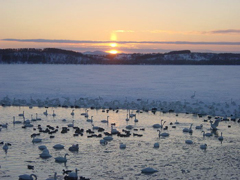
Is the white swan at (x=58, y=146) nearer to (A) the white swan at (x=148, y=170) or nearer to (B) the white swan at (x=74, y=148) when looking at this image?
(B) the white swan at (x=74, y=148)

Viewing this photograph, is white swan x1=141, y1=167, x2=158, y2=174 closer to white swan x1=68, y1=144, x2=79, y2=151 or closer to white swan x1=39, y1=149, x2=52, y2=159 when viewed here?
white swan x1=68, y1=144, x2=79, y2=151

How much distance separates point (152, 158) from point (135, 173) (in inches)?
77.8

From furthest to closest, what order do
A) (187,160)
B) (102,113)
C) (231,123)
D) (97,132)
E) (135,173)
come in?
(102,113) → (231,123) → (97,132) → (187,160) → (135,173)

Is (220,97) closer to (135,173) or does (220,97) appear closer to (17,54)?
(135,173)

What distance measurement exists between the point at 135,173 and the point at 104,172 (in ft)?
3.52

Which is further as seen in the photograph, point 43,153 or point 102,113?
point 102,113

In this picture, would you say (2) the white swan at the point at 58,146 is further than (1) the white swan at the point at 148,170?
Yes

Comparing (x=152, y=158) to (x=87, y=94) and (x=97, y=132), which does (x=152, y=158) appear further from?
(x=87, y=94)

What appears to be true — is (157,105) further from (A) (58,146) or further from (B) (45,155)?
(B) (45,155)

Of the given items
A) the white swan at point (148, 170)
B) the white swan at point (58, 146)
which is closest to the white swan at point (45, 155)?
the white swan at point (58, 146)

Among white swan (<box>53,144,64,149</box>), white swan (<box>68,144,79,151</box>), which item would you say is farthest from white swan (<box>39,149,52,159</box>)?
white swan (<box>53,144,64,149</box>)

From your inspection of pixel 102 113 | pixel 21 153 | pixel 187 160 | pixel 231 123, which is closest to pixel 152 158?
pixel 187 160

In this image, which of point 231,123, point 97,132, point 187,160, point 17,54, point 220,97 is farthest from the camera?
point 17,54

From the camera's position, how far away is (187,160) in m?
13.5
